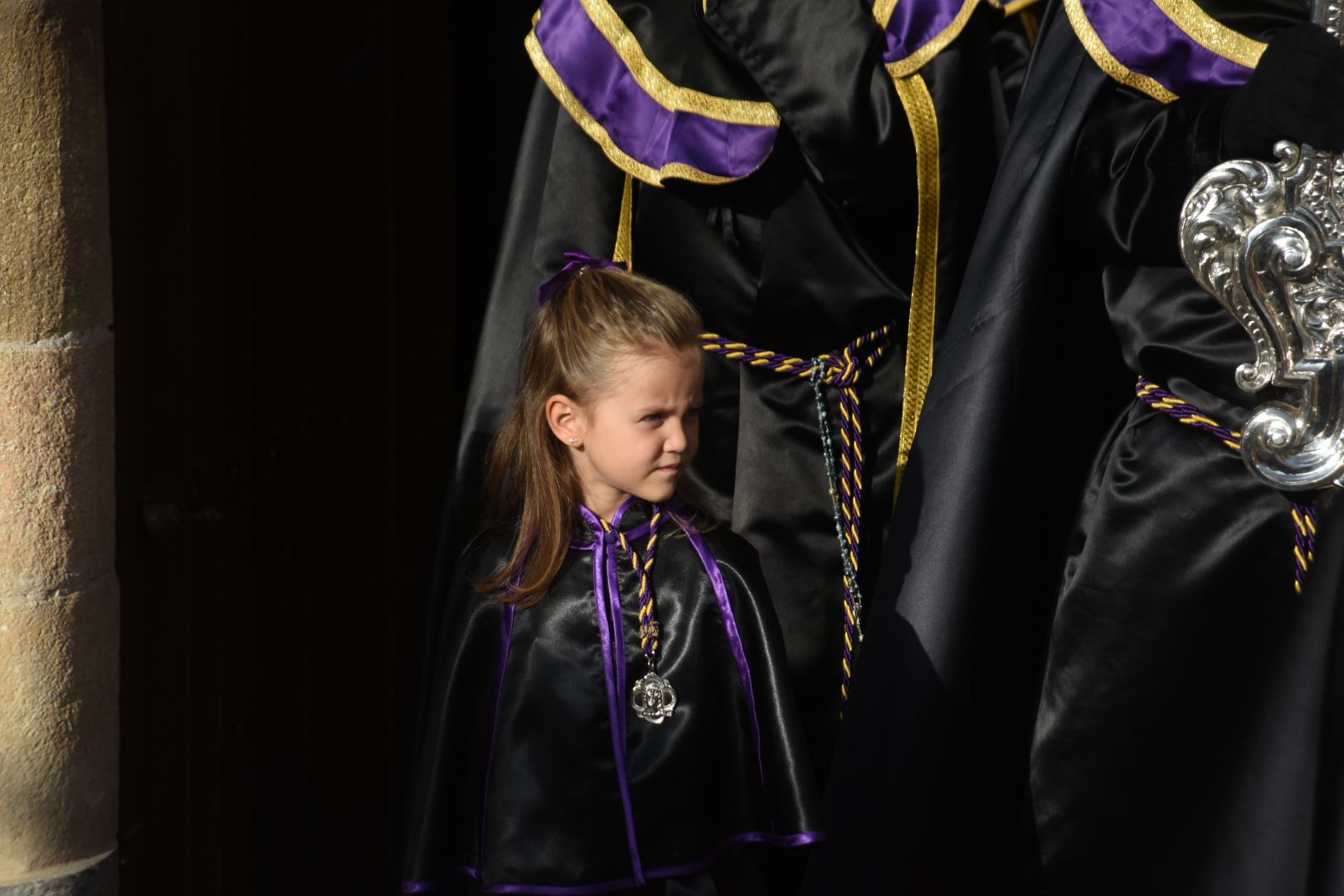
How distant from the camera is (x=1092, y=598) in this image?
1.62m

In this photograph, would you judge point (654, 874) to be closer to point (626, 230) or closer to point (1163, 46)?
point (626, 230)

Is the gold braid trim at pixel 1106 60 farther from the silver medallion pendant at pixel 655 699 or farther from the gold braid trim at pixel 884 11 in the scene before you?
the silver medallion pendant at pixel 655 699

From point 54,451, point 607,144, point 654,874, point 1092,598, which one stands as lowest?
point 654,874

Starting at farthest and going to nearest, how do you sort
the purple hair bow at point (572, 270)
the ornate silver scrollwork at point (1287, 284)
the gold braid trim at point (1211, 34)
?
the purple hair bow at point (572, 270), the gold braid trim at point (1211, 34), the ornate silver scrollwork at point (1287, 284)

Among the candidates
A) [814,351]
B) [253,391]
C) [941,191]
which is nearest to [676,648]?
[814,351]

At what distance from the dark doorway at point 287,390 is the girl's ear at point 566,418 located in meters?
0.46

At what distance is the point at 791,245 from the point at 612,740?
584 mm

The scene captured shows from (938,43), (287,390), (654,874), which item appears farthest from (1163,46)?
(287,390)

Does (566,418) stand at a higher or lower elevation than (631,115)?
lower

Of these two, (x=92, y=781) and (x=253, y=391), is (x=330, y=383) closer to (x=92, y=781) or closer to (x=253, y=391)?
(x=253, y=391)

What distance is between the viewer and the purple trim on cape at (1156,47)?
5.08 ft

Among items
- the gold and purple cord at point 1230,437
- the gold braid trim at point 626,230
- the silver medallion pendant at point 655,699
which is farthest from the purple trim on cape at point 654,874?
the gold braid trim at point 626,230

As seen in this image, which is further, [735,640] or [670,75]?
[670,75]

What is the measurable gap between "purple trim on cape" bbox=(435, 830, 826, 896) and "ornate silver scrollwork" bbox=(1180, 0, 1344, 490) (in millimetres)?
560
